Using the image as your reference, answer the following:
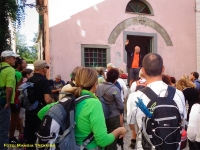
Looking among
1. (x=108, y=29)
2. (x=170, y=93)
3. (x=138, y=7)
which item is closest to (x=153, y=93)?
(x=170, y=93)

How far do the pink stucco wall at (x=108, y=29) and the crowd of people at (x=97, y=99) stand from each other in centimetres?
414

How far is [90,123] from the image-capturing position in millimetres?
2170

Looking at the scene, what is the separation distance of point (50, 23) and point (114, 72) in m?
6.26

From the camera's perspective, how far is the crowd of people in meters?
2.19

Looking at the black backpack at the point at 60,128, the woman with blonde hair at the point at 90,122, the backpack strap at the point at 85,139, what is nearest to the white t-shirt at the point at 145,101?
the woman with blonde hair at the point at 90,122

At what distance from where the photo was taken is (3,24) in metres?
4.14

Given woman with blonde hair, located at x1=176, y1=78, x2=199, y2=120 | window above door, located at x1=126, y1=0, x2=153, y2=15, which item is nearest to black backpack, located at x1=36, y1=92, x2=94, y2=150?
woman with blonde hair, located at x1=176, y1=78, x2=199, y2=120

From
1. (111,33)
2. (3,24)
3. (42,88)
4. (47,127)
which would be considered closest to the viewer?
(47,127)

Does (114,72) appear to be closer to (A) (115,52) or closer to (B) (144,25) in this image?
(A) (115,52)

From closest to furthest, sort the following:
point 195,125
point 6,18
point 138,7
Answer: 1. point 195,125
2. point 6,18
3. point 138,7

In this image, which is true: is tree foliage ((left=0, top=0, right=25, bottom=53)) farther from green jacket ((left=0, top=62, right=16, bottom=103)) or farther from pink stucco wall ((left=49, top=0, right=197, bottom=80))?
pink stucco wall ((left=49, top=0, right=197, bottom=80))

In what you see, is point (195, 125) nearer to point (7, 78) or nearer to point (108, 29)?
point (7, 78)

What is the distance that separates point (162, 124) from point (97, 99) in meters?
0.68

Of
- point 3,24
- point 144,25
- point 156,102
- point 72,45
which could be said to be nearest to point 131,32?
point 144,25
